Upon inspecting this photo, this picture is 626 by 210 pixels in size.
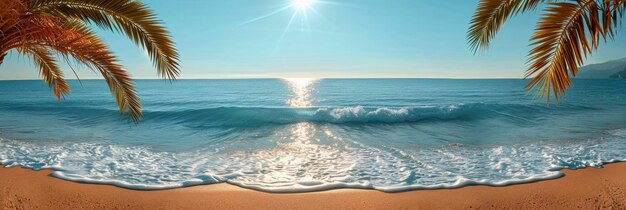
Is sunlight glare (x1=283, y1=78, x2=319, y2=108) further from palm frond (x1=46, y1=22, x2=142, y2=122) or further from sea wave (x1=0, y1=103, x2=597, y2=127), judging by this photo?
palm frond (x1=46, y1=22, x2=142, y2=122)

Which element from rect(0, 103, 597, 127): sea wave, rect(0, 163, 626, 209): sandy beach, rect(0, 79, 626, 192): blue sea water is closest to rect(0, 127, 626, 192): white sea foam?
rect(0, 79, 626, 192): blue sea water

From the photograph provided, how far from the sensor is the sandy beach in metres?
5.30

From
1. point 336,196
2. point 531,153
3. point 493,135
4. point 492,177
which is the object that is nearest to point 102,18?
point 336,196

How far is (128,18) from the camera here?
5.17 m

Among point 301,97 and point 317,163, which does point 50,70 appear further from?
point 301,97

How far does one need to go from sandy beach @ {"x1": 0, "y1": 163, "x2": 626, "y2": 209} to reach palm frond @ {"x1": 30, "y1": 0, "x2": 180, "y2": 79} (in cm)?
217

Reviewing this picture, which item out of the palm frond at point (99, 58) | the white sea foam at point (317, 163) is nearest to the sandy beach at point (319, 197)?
the white sea foam at point (317, 163)

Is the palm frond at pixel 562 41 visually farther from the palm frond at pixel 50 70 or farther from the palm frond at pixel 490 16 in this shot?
the palm frond at pixel 50 70

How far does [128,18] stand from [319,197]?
4.21m

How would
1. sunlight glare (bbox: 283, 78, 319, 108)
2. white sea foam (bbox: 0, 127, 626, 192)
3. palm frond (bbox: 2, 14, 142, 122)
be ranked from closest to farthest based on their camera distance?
palm frond (bbox: 2, 14, 142, 122) → white sea foam (bbox: 0, 127, 626, 192) → sunlight glare (bbox: 283, 78, 319, 108)

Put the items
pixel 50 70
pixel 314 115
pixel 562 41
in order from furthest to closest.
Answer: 1. pixel 314 115
2. pixel 50 70
3. pixel 562 41

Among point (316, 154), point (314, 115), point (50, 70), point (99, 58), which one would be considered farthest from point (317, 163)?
point (314, 115)

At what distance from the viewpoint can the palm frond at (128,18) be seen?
15.7 feet

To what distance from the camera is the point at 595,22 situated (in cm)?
431
